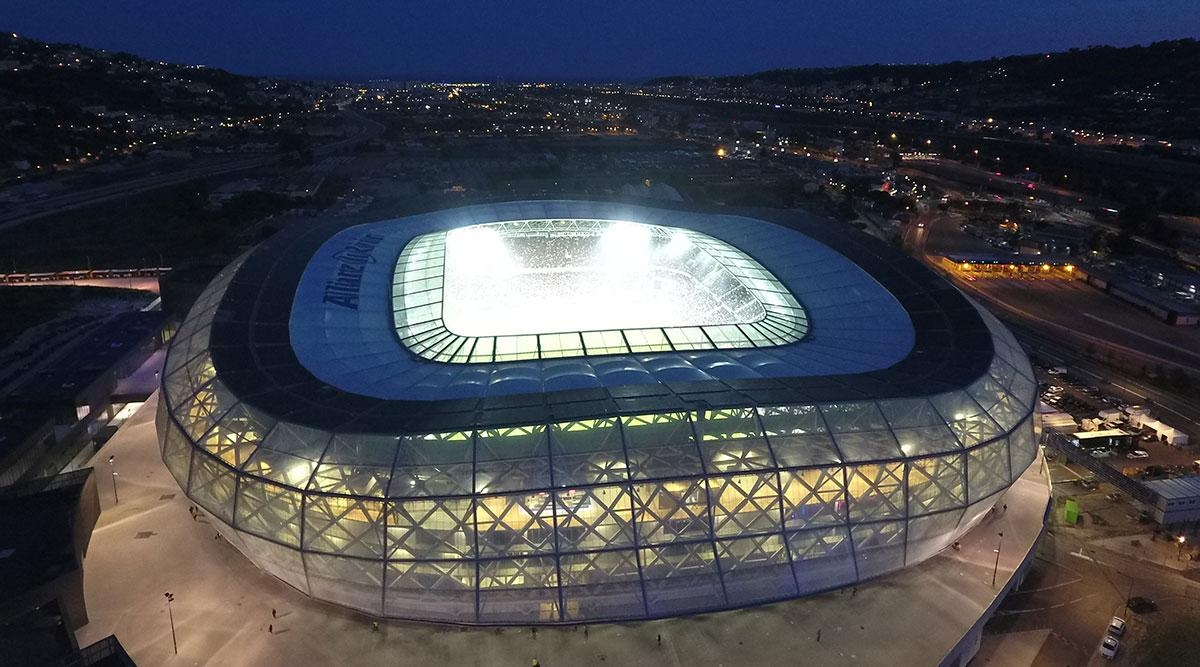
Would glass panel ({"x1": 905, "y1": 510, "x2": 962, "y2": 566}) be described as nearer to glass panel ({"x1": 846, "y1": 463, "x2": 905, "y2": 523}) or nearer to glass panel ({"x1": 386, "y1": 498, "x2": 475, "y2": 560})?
glass panel ({"x1": 846, "y1": 463, "x2": 905, "y2": 523})

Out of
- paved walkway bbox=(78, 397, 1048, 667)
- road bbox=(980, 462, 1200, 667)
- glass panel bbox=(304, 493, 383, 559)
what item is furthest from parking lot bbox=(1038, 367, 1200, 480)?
glass panel bbox=(304, 493, 383, 559)

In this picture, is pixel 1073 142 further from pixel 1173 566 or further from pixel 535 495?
pixel 535 495

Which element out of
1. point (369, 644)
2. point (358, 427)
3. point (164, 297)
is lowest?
point (164, 297)

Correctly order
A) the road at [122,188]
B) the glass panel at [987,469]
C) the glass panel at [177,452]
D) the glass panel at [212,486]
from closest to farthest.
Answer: the glass panel at [212,486]
the glass panel at [987,469]
the glass panel at [177,452]
the road at [122,188]

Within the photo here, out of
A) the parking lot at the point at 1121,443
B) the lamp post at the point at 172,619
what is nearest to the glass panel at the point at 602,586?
the lamp post at the point at 172,619

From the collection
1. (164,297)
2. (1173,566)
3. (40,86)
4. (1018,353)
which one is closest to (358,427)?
(1018,353)

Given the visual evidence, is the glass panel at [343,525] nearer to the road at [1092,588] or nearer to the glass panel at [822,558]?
the glass panel at [822,558]
